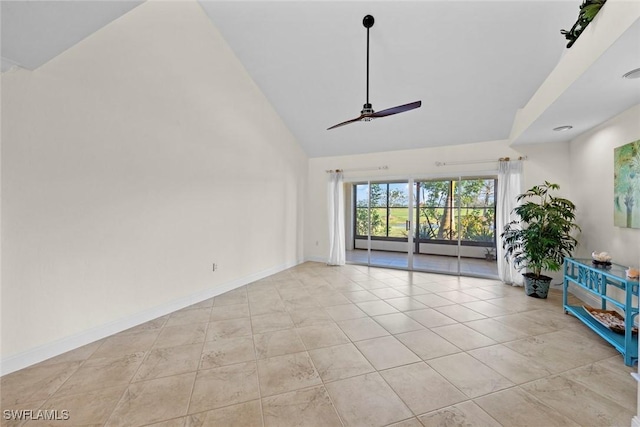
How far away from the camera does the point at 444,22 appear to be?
3.18 meters

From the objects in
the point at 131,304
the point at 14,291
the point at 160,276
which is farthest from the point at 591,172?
the point at 14,291

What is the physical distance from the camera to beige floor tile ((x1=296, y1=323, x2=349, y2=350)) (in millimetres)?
2648

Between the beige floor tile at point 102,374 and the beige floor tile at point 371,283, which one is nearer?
the beige floor tile at point 102,374

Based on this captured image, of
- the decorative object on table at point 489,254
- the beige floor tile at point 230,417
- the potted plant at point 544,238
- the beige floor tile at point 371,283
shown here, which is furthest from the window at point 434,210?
the beige floor tile at point 230,417

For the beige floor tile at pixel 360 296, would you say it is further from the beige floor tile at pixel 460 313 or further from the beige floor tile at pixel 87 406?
the beige floor tile at pixel 87 406

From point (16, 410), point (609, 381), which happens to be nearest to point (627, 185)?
point (609, 381)

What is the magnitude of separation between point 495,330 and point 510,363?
0.70m

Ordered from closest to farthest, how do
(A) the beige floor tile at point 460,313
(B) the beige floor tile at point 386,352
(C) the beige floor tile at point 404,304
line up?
(B) the beige floor tile at point 386,352, (A) the beige floor tile at point 460,313, (C) the beige floor tile at point 404,304

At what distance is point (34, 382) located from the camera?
206 centimetres

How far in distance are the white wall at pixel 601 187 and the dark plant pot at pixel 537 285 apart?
72 centimetres

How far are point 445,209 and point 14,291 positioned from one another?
24.4 ft

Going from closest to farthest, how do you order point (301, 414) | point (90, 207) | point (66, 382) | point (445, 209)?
point (301, 414)
point (66, 382)
point (90, 207)
point (445, 209)

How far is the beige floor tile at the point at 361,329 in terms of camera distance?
2794mm

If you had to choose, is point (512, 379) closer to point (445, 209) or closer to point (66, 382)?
point (66, 382)
